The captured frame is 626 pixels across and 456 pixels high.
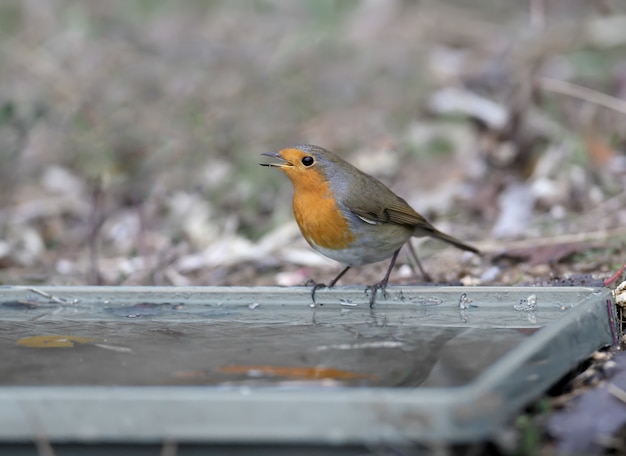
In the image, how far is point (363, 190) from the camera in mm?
4918

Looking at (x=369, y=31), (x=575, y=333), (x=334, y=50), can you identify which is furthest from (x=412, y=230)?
(x=369, y=31)

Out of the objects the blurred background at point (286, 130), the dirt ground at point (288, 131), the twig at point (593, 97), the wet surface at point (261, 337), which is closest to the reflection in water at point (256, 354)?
the wet surface at point (261, 337)

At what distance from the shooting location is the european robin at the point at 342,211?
476 cm

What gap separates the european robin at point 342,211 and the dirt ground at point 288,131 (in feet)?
1.96

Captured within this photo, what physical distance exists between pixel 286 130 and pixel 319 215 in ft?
14.1

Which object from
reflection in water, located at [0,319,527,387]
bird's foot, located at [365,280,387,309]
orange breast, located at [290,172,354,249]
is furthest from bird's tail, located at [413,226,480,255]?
reflection in water, located at [0,319,527,387]

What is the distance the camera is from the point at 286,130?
354 inches

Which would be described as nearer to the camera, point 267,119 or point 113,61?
point 267,119

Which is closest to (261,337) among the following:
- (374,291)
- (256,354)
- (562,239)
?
(256,354)

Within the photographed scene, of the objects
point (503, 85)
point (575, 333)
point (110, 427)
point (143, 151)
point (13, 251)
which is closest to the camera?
point (110, 427)

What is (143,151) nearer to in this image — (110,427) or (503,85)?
(503,85)

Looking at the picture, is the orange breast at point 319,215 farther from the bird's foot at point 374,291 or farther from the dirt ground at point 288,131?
the dirt ground at point 288,131

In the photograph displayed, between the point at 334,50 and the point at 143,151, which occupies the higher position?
the point at 334,50

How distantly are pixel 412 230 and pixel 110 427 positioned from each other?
2.73m
